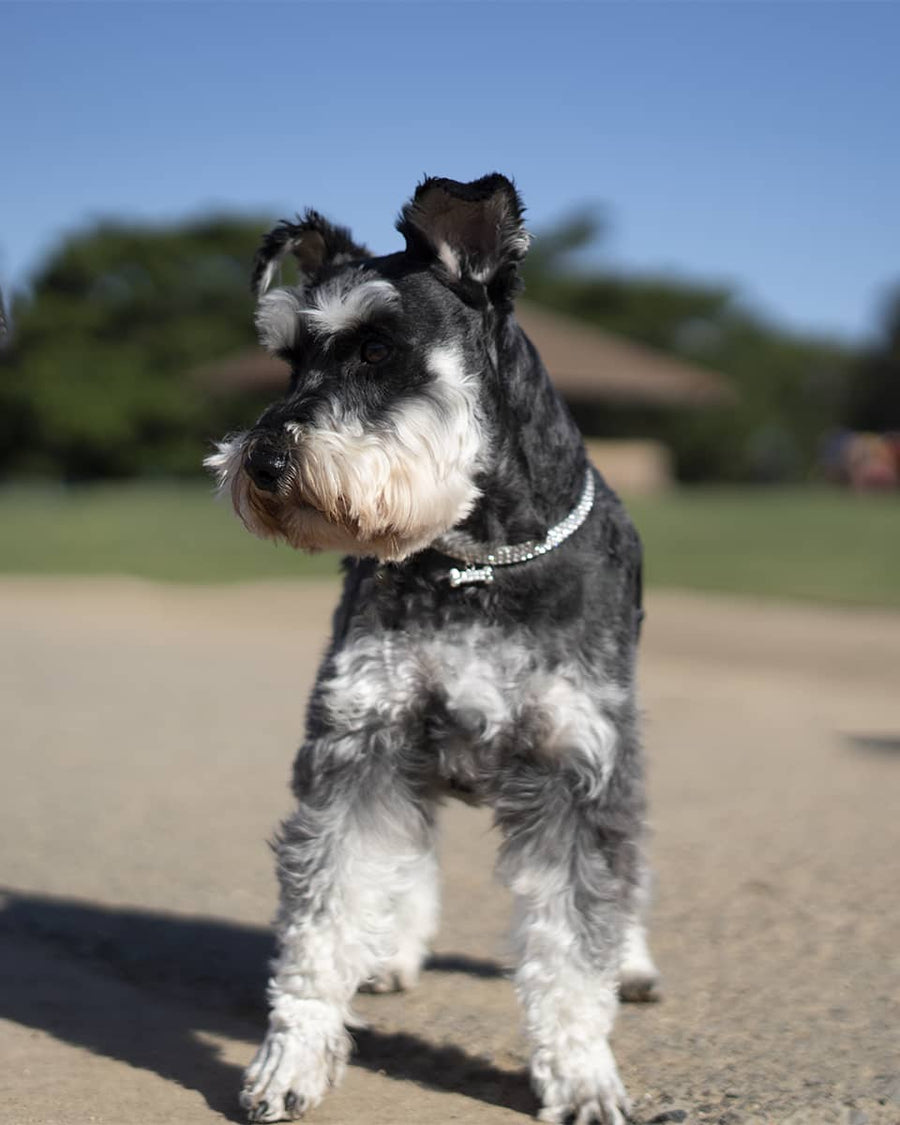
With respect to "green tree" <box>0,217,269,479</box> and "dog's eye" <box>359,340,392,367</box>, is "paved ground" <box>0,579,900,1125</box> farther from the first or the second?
"green tree" <box>0,217,269,479</box>

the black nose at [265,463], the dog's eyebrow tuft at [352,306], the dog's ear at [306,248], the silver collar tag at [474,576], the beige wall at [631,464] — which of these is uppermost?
the dog's ear at [306,248]

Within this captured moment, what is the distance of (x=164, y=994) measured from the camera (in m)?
5.05

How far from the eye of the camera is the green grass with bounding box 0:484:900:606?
63.8 ft

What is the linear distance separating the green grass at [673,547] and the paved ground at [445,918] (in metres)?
7.26

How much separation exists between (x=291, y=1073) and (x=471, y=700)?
3.72ft

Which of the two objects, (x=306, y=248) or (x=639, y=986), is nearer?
(x=306, y=248)

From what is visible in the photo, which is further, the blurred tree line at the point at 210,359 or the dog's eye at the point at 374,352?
the blurred tree line at the point at 210,359

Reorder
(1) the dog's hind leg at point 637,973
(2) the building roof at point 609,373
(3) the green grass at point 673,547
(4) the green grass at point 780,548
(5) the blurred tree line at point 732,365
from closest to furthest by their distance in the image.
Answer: (1) the dog's hind leg at point 637,973, (4) the green grass at point 780,548, (3) the green grass at point 673,547, (2) the building roof at point 609,373, (5) the blurred tree line at point 732,365

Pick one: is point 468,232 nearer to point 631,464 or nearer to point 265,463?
point 265,463

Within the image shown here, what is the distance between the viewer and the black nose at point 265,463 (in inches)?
148

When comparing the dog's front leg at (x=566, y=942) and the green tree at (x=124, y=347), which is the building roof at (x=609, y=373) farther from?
the dog's front leg at (x=566, y=942)

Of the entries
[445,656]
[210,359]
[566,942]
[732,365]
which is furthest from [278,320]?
[732,365]

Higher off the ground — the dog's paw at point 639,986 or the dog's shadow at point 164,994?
the dog's paw at point 639,986

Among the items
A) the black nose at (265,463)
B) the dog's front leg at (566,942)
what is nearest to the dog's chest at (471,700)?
the dog's front leg at (566,942)
